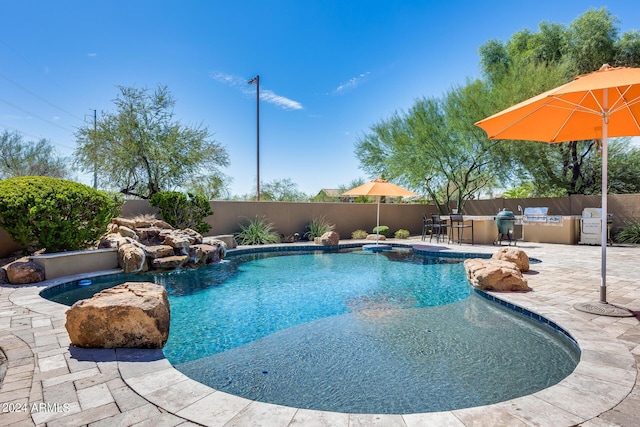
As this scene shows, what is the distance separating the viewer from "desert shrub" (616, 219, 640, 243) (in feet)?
35.8

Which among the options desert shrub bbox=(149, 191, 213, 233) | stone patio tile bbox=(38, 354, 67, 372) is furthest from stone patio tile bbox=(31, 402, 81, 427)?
desert shrub bbox=(149, 191, 213, 233)

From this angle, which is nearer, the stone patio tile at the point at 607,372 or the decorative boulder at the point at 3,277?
the stone patio tile at the point at 607,372

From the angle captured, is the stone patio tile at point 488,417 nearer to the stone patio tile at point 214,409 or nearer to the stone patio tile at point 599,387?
the stone patio tile at point 599,387

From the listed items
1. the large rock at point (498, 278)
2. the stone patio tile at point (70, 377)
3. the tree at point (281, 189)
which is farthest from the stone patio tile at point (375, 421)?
the tree at point (281, 189)

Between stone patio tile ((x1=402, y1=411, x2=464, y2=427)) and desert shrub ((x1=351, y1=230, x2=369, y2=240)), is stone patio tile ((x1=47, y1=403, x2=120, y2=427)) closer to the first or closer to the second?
stone patio tile ((x1=402, y1=411, x2=464, y2=427))

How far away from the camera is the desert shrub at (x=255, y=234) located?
11633 millimetres

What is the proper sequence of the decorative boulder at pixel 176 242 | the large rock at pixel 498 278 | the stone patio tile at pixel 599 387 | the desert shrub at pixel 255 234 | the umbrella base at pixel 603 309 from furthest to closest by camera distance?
1. the desert shrub at pixel 255 234
2. the decorative boulder at pixel 176 242
3. the large rock at pixel 498 278
4. the umbrella base at pixel 603 309
5. the stone patio tile at pixel 599 387

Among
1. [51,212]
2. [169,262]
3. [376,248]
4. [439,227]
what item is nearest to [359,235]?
[376,248]

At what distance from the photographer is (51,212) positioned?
5824 millimetres

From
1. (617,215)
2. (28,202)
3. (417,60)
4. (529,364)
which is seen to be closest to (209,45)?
(417,60)

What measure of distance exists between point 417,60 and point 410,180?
192 inches

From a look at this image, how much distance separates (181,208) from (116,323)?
737 centimetres

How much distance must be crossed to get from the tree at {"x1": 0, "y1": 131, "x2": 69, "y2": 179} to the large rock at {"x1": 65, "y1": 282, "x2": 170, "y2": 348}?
23195 millimetres

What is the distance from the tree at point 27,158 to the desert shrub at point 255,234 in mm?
16425
